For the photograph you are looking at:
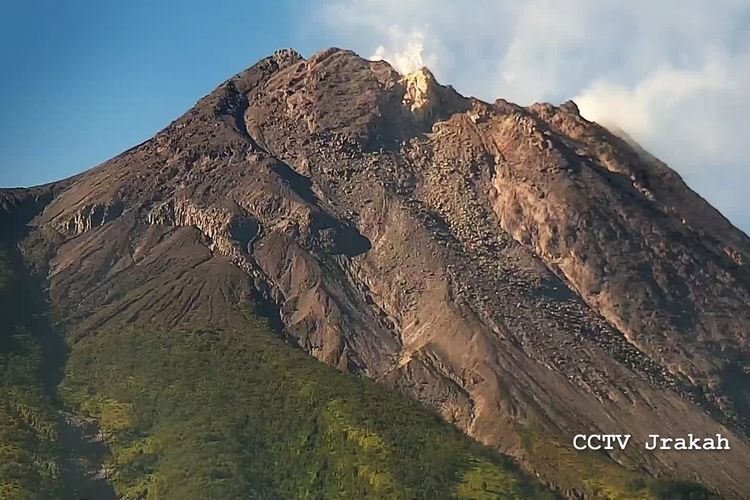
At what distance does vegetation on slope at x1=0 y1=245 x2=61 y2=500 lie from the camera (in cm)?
14062

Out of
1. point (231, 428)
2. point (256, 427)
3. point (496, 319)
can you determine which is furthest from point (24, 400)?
point (496, 319)

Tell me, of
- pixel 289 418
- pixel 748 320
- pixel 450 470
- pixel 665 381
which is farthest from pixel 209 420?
pixel 748 320

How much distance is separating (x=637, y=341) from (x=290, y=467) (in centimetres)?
6017

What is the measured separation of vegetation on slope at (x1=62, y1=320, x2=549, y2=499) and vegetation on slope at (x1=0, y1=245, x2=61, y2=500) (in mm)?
5158

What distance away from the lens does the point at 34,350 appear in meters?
179

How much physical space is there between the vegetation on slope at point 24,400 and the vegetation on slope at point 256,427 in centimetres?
516

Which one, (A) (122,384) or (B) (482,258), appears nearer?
(A) (122,384)

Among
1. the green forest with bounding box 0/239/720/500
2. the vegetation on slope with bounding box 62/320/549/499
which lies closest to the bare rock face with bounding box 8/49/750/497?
the green forest with bounding box 0/239/720/500

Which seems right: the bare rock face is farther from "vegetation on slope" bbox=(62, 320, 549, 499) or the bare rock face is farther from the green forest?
"vegetation on slope" bbox=(62, 320, 549, 499)

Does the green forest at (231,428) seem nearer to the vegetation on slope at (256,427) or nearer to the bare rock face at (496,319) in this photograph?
the vegetation on slope at (256,427)

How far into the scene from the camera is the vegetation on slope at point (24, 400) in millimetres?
140625

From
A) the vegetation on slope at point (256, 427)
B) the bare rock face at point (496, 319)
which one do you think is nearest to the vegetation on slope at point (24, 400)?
the vegetation on slope at point (256, 427)

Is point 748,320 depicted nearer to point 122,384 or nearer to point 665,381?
point 665,381

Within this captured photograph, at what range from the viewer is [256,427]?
15938 cm
